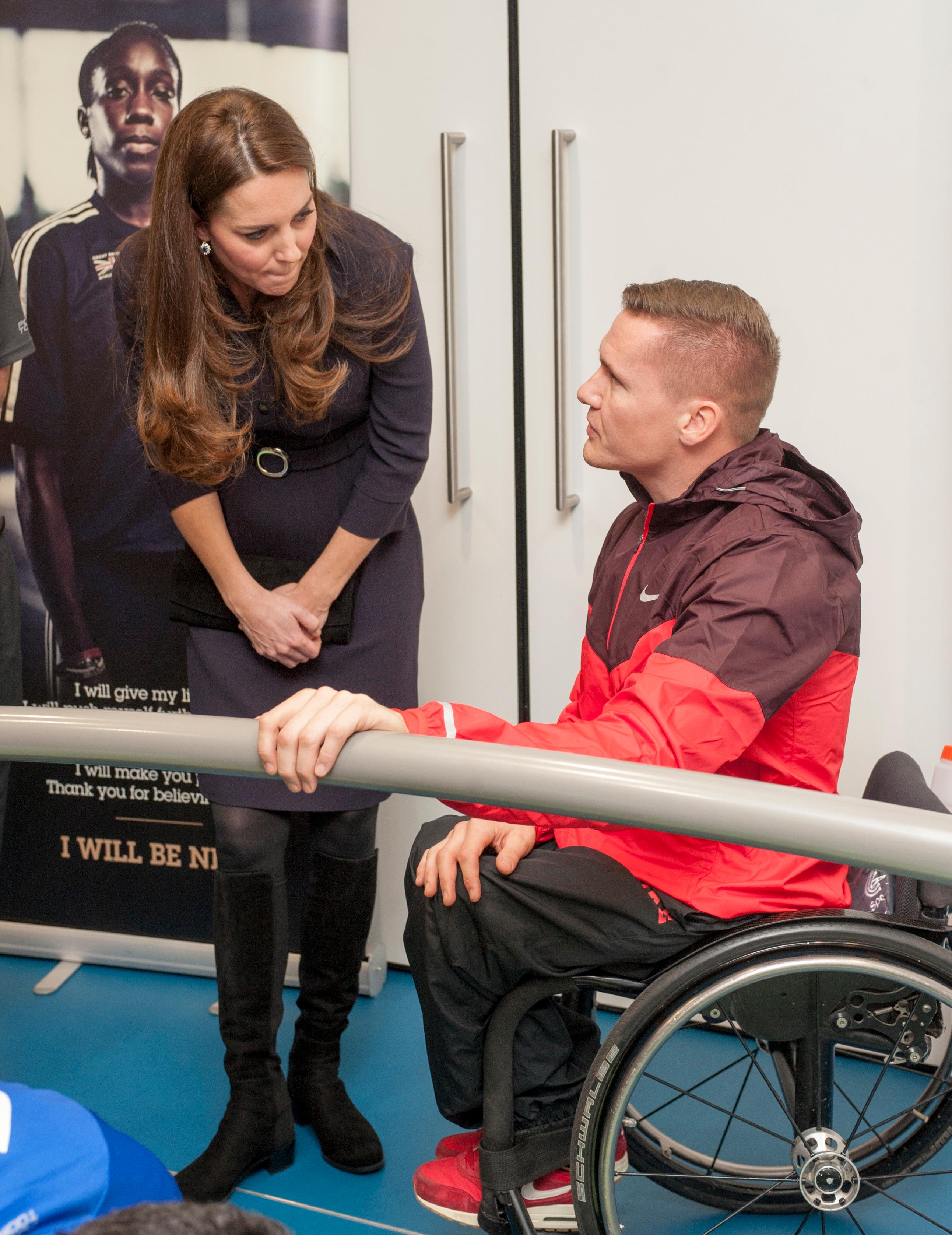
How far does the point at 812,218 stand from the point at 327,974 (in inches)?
56.5

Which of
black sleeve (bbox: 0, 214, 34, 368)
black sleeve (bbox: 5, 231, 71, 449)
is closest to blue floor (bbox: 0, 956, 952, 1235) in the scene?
black sleeve (bbox: 5, 231, 71, 449)

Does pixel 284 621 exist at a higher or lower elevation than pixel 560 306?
lower

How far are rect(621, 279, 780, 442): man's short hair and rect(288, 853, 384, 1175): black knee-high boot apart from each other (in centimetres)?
92

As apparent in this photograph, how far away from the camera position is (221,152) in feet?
4.88

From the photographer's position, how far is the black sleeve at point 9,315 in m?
1.94

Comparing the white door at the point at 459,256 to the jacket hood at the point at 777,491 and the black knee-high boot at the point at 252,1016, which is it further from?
the jacket hood at the point at 777,491

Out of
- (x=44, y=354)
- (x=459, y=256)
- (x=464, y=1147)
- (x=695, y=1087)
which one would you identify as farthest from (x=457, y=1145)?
(x=44, y=354)

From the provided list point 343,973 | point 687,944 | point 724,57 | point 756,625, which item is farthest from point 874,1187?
point 724,57

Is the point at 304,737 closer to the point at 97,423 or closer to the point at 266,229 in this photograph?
the point at 266,229

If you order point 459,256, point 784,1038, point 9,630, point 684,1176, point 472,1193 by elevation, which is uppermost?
point 459,256

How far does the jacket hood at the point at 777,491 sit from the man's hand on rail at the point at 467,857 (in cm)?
43

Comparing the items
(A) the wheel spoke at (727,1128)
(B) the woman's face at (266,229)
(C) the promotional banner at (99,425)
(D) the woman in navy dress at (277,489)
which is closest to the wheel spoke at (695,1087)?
(A) the wheel spoke at (727,1128)

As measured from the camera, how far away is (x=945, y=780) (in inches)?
66.9

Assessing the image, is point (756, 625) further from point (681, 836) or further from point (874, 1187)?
point (874, 1187)
